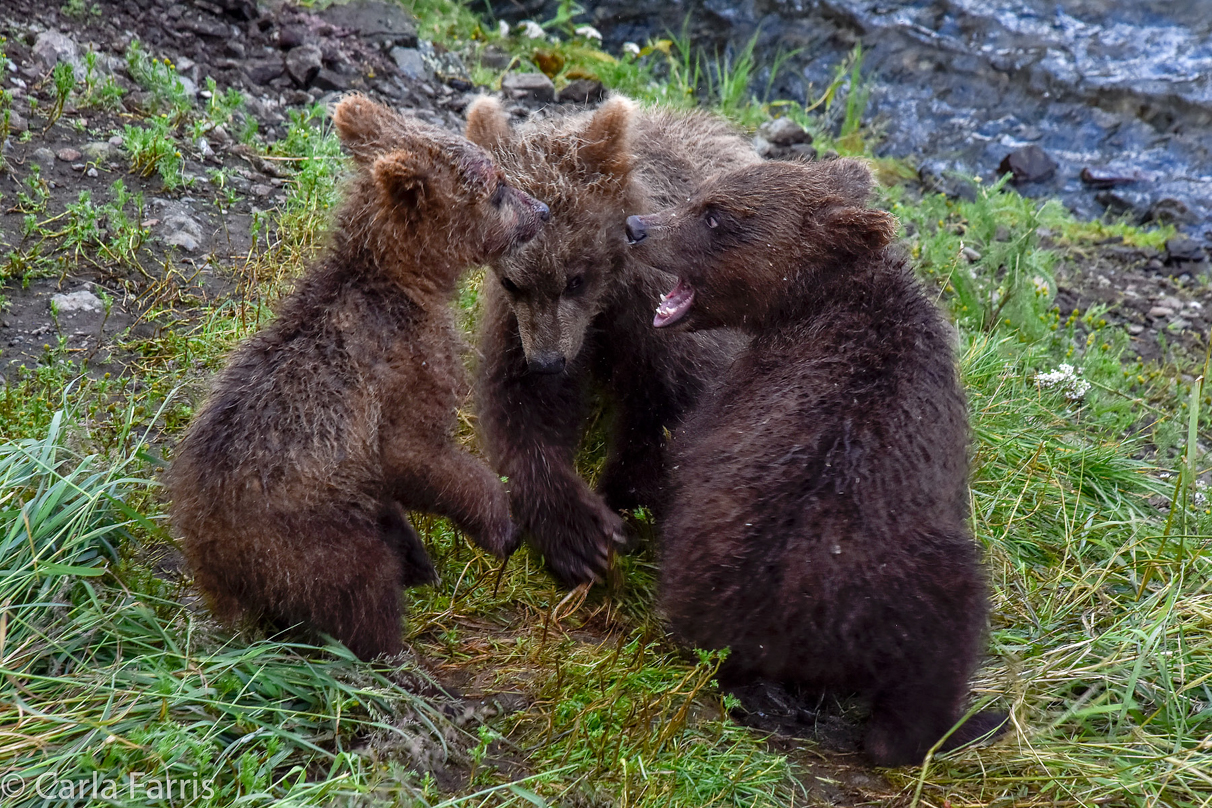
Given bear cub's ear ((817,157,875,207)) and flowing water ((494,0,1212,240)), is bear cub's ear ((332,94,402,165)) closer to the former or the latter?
bear cub's ear ((817,157,875,207))

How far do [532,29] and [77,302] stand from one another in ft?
19.1

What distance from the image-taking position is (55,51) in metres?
6.76

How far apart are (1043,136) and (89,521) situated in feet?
29.6

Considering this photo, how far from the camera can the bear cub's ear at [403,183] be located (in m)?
3.89

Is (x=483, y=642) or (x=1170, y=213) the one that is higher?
(x=483, y=642)

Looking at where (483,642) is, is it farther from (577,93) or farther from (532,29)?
(532,29)

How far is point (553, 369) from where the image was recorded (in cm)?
462

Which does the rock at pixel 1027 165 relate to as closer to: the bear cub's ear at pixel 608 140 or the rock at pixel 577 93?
the rock at pixel 577 93

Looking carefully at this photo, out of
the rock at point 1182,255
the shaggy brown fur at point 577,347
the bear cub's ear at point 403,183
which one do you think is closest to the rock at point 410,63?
the shaggy brown fur at point 577,347

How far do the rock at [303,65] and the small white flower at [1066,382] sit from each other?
5.05 metres

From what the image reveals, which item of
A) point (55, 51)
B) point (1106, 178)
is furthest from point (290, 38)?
point (1106, 178)

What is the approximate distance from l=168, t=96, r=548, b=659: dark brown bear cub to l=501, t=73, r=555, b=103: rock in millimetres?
4400

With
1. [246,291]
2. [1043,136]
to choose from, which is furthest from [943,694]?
[1043,136]

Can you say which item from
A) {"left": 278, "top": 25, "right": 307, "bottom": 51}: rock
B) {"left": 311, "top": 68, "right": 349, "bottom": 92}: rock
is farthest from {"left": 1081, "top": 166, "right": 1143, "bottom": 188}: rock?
{"left": 278, "top": 25, "right": 307, "bottom": 51}: rock
